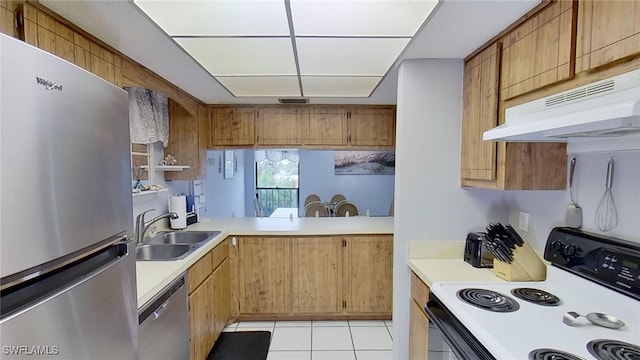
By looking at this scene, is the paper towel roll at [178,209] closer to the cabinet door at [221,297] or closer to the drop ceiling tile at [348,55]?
the cabinet door at [221,297]

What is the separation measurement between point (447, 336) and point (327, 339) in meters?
1.56

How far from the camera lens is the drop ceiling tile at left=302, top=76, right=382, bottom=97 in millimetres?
2408

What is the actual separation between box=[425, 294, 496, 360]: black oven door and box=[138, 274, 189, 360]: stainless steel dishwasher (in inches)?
53.5

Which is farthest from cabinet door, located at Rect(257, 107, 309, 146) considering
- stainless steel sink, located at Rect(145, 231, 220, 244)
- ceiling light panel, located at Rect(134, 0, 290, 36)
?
ceiling light panel, located at Rect(134, 0, 290, 36)

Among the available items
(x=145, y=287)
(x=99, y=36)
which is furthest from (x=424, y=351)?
(x=99, y=36)

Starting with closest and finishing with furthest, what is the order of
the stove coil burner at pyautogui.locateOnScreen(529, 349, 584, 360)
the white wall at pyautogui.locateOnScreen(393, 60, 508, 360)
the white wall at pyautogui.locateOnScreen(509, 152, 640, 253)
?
the stove coil burner at pyautogui.locateOnScreen(529, 349, 584, 360) → the white wall at pyautogui.locateOnScreen(509, 152, 640, 253) → the white wall at pyautogui.locateOnScreen(393, 60, 508, 360)

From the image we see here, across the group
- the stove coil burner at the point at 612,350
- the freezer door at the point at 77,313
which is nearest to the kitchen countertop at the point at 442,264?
the stove coil burner at the point at 612,350

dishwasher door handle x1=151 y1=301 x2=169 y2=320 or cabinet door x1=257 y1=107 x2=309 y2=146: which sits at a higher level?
cabinet door x1=257 y1=107 x2=309 y2=146

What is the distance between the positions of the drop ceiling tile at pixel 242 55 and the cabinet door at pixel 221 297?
5.21 feet

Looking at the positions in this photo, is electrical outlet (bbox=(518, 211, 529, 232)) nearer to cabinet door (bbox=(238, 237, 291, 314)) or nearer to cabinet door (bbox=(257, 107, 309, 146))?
cabinet door (bbox=(238, 237, 291, 314))

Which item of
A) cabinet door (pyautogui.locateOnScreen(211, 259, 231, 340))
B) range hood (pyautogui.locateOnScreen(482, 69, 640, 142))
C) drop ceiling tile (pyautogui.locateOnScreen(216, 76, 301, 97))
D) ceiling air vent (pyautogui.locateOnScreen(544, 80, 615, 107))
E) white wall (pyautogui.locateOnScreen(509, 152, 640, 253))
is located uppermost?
drop ceiling tile (pyautogui.locateOnScreen(216, 76, 301, 97))

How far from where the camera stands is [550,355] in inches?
38.8

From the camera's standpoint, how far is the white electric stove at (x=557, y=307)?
1051mm

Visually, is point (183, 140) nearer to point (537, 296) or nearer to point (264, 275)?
point (264, 275)
